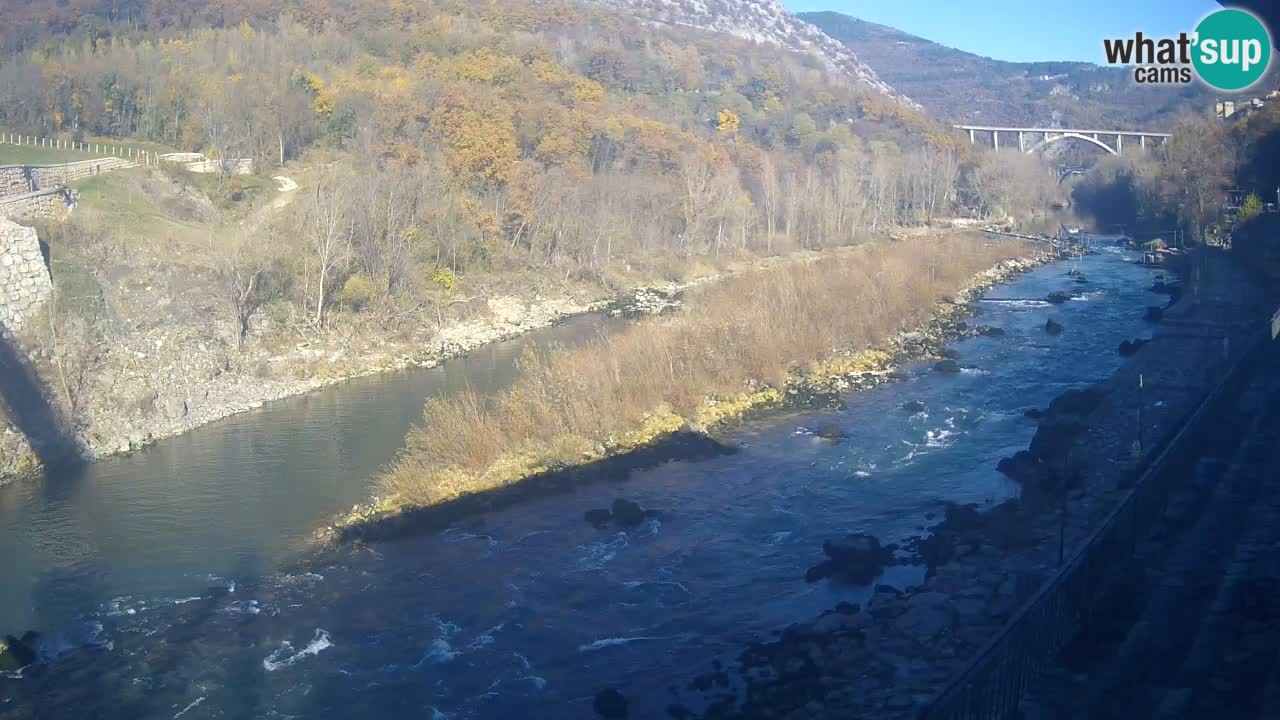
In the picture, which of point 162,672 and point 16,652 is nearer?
point 162,672

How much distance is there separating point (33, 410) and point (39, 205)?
21.4 feet

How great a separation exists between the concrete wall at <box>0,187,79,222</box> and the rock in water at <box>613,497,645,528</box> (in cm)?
1331

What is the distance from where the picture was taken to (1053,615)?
235 inches

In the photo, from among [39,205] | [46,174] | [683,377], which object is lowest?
[683,377]

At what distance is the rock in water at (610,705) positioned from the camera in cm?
696

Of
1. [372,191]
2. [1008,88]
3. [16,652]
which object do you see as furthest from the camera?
[1008,88]

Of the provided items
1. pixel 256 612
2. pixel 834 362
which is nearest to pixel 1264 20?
pixel 834 362

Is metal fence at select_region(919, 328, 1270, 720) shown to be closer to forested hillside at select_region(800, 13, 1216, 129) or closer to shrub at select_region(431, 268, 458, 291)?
shrub at select_region(431, 268, 458, 291)

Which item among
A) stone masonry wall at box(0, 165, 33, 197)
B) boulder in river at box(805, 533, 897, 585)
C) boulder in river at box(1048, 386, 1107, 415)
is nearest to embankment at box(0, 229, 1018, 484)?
stone masonry wall at box(0, 165, 33, 197)

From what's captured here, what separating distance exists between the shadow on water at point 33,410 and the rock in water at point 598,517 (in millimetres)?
7493

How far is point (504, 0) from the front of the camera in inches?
2165

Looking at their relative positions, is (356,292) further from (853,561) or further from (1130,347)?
(1130,347)

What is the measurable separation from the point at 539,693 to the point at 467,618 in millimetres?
1447

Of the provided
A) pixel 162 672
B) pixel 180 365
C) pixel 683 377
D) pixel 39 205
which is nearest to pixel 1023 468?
pixel 683 377
